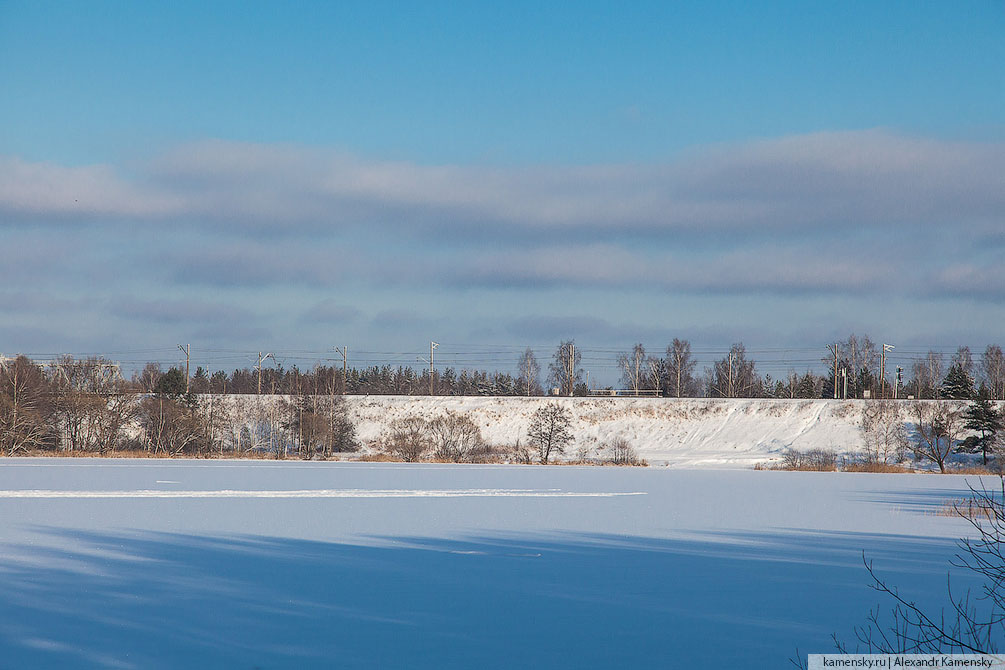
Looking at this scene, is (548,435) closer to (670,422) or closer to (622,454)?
(622,454)

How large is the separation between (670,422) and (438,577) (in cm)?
5026

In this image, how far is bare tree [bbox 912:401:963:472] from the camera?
44.6 m

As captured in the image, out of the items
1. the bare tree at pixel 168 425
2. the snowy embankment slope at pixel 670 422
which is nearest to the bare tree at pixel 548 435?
the snowy embankment slope at pixel 670 422

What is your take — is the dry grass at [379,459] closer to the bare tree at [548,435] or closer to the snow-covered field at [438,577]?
the bare tree at [548,435]

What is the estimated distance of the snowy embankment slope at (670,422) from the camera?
54312 mm

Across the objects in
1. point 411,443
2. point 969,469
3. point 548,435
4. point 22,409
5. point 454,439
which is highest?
point 22,409

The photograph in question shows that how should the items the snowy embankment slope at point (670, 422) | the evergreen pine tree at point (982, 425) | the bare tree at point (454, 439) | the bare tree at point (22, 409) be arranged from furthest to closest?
1. the snowy embankment slope at point (670, 422)
2. the bare tree at point (454, 439)
3. the evergreen pine tree at point (982, 425)
4. the bare tree at point (22, 409)

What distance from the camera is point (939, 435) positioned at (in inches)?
1844

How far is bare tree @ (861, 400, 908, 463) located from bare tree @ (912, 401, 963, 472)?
79 cm

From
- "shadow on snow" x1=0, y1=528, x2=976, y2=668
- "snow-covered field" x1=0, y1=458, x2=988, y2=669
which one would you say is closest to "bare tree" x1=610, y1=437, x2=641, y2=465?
"snow-covered field" x1=0, y1=458, x2=988, y2=669

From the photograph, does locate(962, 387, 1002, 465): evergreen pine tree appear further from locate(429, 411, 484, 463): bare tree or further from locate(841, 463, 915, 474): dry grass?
locate(429, 411, 484, 463): bare tree

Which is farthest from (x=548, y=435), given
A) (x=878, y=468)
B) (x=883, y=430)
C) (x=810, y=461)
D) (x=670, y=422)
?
(x=883, y=430)

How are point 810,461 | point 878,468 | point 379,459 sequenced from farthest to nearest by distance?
point 379,459 < point 810,461 < point 878,468

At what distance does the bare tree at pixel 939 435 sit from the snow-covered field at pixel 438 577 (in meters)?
23.3
